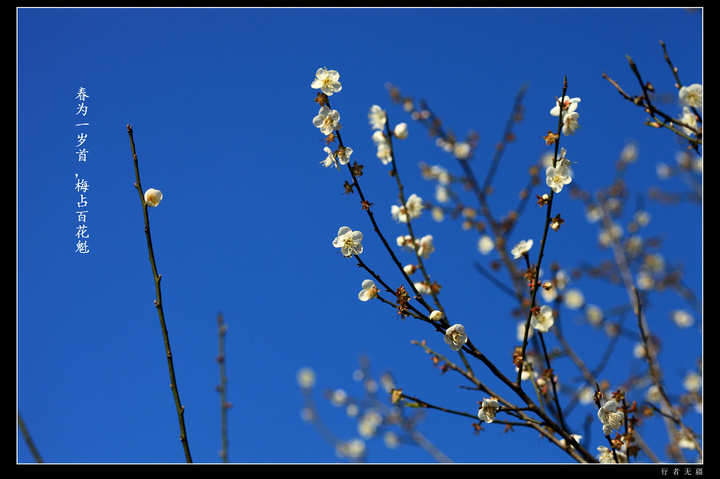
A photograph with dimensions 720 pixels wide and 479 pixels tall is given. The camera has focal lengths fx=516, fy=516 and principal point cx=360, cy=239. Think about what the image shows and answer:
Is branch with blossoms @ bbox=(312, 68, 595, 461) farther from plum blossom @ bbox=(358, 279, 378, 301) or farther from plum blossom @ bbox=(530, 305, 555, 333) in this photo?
plum blossom @ bbox=(530, 305, 555, 333)

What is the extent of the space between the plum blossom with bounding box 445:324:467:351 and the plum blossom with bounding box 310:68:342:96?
1075 millimetres

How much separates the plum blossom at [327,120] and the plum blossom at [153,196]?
73 centimetres

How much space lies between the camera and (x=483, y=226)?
14.7 ft

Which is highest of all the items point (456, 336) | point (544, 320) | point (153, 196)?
point (153, 196)

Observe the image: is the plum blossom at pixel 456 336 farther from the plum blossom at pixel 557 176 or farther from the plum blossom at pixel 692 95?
the plum blossom at pixel 692 95

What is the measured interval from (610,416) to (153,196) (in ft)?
6.93

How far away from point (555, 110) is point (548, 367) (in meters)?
1.15

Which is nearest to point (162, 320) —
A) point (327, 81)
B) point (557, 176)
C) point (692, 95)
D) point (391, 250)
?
point (391, 250)

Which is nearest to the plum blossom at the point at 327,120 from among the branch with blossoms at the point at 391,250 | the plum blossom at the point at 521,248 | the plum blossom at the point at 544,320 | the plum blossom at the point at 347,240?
the branch with blossoms at the point at 391,250

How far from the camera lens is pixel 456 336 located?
6.33 ft

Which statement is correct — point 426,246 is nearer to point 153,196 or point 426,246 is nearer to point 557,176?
point 557,176

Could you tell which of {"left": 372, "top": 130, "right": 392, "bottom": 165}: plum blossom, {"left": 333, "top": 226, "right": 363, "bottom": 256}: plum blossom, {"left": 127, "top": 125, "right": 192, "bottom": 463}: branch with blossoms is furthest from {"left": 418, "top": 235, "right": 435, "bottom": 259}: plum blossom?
{"left": 127, "top": 125, "right": 192, "bottom": 463}: branch with blossoms
